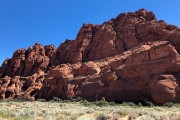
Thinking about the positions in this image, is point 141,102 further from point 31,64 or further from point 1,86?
point 31,64

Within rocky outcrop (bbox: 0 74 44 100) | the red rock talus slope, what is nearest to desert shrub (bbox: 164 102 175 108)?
the red rock talus slope

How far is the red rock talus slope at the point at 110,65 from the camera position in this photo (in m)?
39.9

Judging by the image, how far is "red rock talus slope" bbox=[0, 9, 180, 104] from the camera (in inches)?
1571

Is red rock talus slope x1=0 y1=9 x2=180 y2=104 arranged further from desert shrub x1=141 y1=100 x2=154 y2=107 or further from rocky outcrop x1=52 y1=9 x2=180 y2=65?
desert shrub x1=141 y1=100 x2=154 y2=107

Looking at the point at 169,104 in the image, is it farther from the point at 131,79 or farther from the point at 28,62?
the point at 28,62

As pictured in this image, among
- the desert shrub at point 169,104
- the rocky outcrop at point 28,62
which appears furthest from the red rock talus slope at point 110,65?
the desert shrub at point 169,104

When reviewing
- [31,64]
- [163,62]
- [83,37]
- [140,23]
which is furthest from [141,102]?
[31,64]

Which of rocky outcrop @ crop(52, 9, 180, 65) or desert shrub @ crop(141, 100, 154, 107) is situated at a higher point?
rocky outcrop @ crop(52, 9, 180, 65)

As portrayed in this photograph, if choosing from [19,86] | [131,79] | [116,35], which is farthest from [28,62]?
[131,79]

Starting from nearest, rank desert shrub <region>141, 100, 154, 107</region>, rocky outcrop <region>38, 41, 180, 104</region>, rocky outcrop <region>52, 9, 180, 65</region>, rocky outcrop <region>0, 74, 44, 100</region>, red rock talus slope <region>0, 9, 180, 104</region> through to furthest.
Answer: desert shrub <region>141, 100, 154, 107</region>
rocky outcrop <region>38, 41, 180, 104</region>
red rock talus slope <region>0, 9, 180, 104</region>
rocky outcrop <region>52, 9, 180, 65</region>
rocky outcrop <region>0, 74, 44, 100</region>

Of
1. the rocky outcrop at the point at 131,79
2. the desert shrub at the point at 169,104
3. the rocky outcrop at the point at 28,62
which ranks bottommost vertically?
the desert shrub at the point at 169,104

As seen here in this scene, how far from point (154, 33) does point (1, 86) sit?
49.1 m

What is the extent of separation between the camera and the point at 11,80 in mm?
80438

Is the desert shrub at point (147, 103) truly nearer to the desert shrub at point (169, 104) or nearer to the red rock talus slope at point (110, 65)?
the red rock talus slope at point (110, 65)
